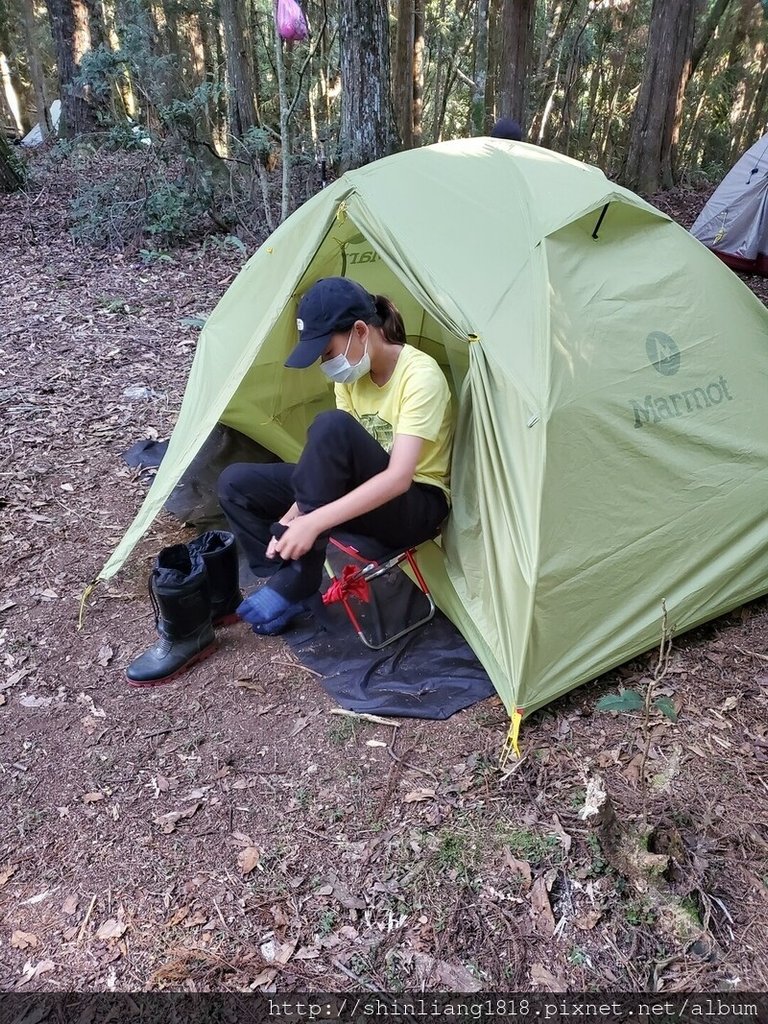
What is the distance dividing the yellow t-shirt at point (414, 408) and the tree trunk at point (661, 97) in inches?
342

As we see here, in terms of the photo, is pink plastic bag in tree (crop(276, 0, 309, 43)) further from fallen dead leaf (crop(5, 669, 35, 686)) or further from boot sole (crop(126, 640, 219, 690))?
fallen dead leaf (crop(5, 669, 35, 686))

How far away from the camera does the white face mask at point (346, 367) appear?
2603 millimetres

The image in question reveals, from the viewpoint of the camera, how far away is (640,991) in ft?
5.56

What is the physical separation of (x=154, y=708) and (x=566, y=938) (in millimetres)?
1540

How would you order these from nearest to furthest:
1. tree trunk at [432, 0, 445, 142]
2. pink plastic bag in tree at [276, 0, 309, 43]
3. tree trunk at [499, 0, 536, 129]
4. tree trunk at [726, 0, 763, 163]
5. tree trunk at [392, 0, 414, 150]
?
pink plastic bag in tree at [276, 0, 309, 43], tree trunk at [499, 0, 536, 129], tree trunk at [392, 0, 414, 150], tree trunk at [726, 0, 763, 163], tree trunk at [432, 0, 445, 142]

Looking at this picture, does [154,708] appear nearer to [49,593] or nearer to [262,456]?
[49,593]

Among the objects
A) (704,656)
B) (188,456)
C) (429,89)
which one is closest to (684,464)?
(704,656)

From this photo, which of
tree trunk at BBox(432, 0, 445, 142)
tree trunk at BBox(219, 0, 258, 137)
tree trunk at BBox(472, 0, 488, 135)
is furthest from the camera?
tree trunk at BBox(432, 0, 445, 142)

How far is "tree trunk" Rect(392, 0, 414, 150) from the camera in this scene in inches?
469

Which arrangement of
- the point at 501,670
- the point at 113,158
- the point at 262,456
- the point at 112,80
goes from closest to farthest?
the point at 501,670 < the point at 262,456 < the point at 112,80 < the point at 113,158

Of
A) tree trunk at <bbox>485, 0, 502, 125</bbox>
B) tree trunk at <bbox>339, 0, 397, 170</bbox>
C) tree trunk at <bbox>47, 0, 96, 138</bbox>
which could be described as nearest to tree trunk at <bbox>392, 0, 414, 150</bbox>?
tree trunk at <bbox>485, 0, 502, 125</bbox>

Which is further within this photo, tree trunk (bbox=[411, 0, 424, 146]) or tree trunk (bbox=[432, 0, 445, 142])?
tree trunk (bbox=[432, 0, 445, 142])

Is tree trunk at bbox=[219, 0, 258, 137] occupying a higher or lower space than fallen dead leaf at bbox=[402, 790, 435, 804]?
higher

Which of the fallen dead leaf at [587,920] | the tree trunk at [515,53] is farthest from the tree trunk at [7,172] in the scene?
the fallen dead leaf at [587,920]
